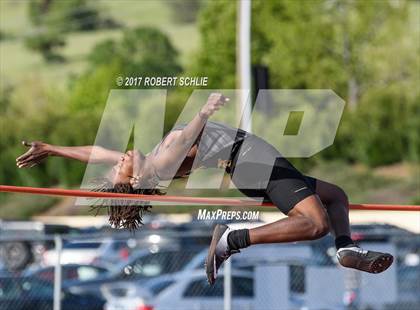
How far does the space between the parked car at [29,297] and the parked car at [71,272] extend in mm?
376

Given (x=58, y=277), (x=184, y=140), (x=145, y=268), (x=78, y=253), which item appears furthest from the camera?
(x=78, y=253)

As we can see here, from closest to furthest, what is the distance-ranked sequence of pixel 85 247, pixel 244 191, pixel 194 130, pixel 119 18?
pixel 194 130, pixel 244 191, pixel 85 247, pixel 119 18

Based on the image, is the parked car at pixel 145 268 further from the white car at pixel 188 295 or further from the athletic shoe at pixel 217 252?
the athletic shoe at pixel 217 252

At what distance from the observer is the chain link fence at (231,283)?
1227 cm

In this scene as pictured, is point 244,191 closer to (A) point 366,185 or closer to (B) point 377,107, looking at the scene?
(A) point 366,185

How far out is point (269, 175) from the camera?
8266 mm

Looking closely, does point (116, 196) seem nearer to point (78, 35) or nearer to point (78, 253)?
point (78, 253)

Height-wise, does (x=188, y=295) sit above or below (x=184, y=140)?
below

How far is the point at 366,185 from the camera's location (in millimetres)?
28078

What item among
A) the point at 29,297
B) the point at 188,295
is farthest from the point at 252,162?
the point at 29,297

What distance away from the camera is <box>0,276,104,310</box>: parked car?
12523 mm

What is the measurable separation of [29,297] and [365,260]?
17.6ft

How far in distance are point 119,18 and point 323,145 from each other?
121 ft

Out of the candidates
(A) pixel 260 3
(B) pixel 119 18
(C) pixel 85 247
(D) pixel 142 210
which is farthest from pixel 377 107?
(B) pixel 119 18
